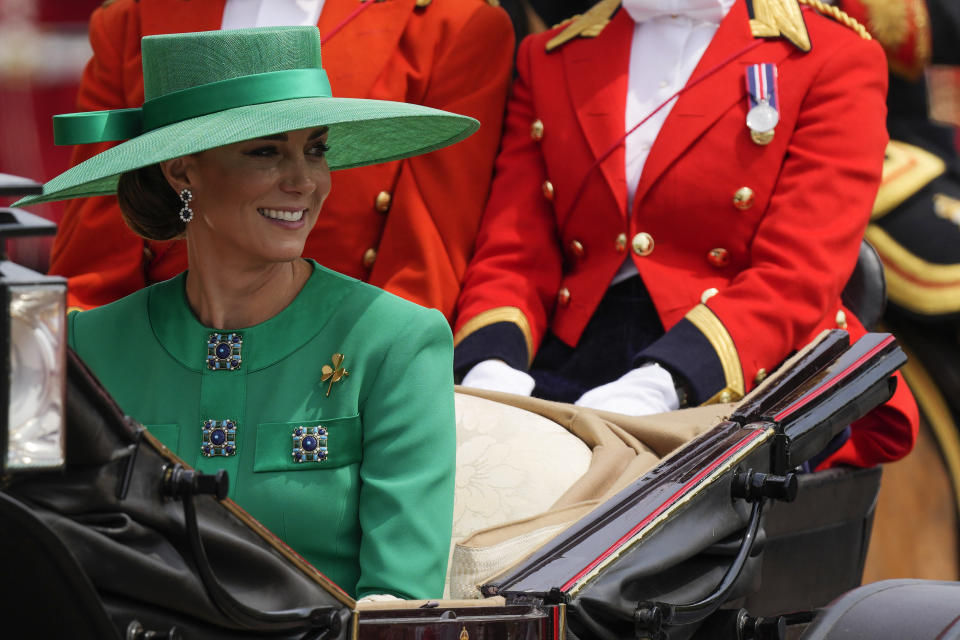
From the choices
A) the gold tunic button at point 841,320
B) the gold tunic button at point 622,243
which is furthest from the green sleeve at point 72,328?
the gold tunic button at point 841,320

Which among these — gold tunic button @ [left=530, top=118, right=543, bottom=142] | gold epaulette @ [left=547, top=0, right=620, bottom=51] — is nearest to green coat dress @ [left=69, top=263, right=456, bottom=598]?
gold tunic button @ [left=530, top=118, right=543, bottom=142]

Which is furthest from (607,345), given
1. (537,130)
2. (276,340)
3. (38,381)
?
(38,381)

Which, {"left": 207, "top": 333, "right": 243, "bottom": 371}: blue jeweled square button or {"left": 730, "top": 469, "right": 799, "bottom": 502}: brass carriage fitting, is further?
{"left": 730, "top": 469, "right": 799, "bottom": 502}: brass carriage fitting

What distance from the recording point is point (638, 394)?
2.30 metres

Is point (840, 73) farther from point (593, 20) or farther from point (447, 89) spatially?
point (447, 89)

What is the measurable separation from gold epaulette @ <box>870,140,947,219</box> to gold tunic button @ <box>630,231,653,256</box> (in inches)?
37.3

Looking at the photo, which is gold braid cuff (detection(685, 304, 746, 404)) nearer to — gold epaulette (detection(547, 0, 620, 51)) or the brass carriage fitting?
the brass carriage fitting

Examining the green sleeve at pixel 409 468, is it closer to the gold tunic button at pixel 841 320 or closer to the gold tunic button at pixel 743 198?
the gold tunic button at pixel 743 198

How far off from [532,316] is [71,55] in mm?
2364

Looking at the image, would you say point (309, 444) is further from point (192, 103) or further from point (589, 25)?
point (589, 25)

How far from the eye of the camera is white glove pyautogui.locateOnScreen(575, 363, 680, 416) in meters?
2.29

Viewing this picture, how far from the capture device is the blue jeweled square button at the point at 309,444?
5.40ft

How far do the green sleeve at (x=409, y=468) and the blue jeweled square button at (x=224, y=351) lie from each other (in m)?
0.15

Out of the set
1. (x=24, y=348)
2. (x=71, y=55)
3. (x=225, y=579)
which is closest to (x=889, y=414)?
(x=225, y=579)
